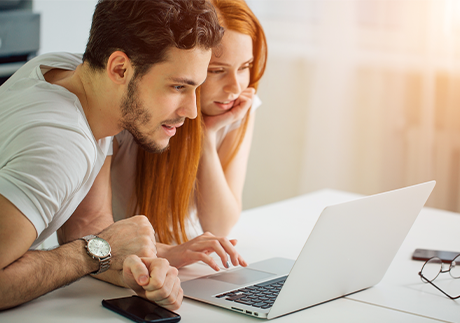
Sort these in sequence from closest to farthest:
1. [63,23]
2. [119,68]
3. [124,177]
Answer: [119,68], [124,177], [63,23]

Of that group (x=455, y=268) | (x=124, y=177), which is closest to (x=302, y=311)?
(x=455, y=268)

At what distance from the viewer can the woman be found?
1285 mm

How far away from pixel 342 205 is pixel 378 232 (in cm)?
16

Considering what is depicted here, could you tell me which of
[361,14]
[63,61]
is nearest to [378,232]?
[63,61]

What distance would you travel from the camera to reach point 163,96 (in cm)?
102

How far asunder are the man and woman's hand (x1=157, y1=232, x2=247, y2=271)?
0.10 metres

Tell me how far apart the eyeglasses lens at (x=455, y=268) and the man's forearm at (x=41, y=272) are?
715 mm

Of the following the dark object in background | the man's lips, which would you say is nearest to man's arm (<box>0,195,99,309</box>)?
the man's lips

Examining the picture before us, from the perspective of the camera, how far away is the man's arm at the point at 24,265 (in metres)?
0.75

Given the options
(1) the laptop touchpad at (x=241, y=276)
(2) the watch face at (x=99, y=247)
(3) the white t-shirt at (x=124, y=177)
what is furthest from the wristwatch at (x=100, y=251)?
(3) the white t-shirt at (x=124, y=177)

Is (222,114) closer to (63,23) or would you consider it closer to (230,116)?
(230,116)

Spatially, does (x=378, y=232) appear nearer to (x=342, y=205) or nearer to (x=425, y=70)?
(x=342, y=205)

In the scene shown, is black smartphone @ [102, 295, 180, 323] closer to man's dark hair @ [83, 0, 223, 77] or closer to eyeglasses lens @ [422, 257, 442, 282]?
man's dark hair @ [83, 0, 223, 77]

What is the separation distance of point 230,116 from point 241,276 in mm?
569
